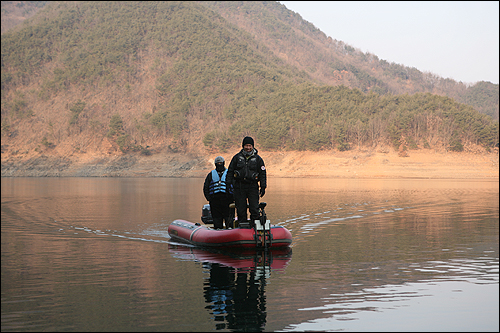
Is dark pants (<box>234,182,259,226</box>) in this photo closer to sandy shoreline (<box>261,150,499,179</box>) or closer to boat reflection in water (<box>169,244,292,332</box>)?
boat reflection in water (<box>169,244,292,332</box>)

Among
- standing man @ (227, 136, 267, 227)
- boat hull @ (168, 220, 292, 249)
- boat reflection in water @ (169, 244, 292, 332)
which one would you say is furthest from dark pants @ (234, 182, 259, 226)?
boat reflection in water @ (169, 244, 292, 332)

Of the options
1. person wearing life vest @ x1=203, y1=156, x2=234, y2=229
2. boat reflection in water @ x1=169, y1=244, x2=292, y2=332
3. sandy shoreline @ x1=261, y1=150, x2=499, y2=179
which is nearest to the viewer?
boat reflection in water @ x1=169, y1=244, x2=292, y2=332

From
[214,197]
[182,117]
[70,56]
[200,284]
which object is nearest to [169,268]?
[200,284]

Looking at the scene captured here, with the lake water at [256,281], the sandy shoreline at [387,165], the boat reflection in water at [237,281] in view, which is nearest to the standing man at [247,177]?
the boat reflection in water at [237,281]

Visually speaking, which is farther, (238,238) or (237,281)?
(238,238)

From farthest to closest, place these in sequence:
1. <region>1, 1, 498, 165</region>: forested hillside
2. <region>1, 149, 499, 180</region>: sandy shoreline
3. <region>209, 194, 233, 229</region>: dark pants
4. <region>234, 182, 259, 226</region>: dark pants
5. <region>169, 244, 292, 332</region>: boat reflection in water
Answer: <region>1, 1, 498, 165</region>: forested hillside, <region>1, 149, 499, 180</region>: sandy shoreline, <region>209, 194, 233, 229</region>: dark pants, <region>234, 182, 259, 226</region>: dark pants, <region>169, 244, 292, 332</region>: boat reflection in water

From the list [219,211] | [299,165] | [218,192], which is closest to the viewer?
[218,192]

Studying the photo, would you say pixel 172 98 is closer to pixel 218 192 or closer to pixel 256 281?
pixel 218 192

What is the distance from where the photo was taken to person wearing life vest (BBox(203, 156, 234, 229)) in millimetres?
14984

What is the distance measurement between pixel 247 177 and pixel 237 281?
384cm

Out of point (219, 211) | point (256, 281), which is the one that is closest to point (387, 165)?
point (219, 211)

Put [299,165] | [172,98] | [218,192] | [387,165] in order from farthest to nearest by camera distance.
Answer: [172,98] → [299,165] → [387,165] → [218,192]

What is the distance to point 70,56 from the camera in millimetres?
134750

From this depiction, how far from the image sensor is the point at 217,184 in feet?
49.4
